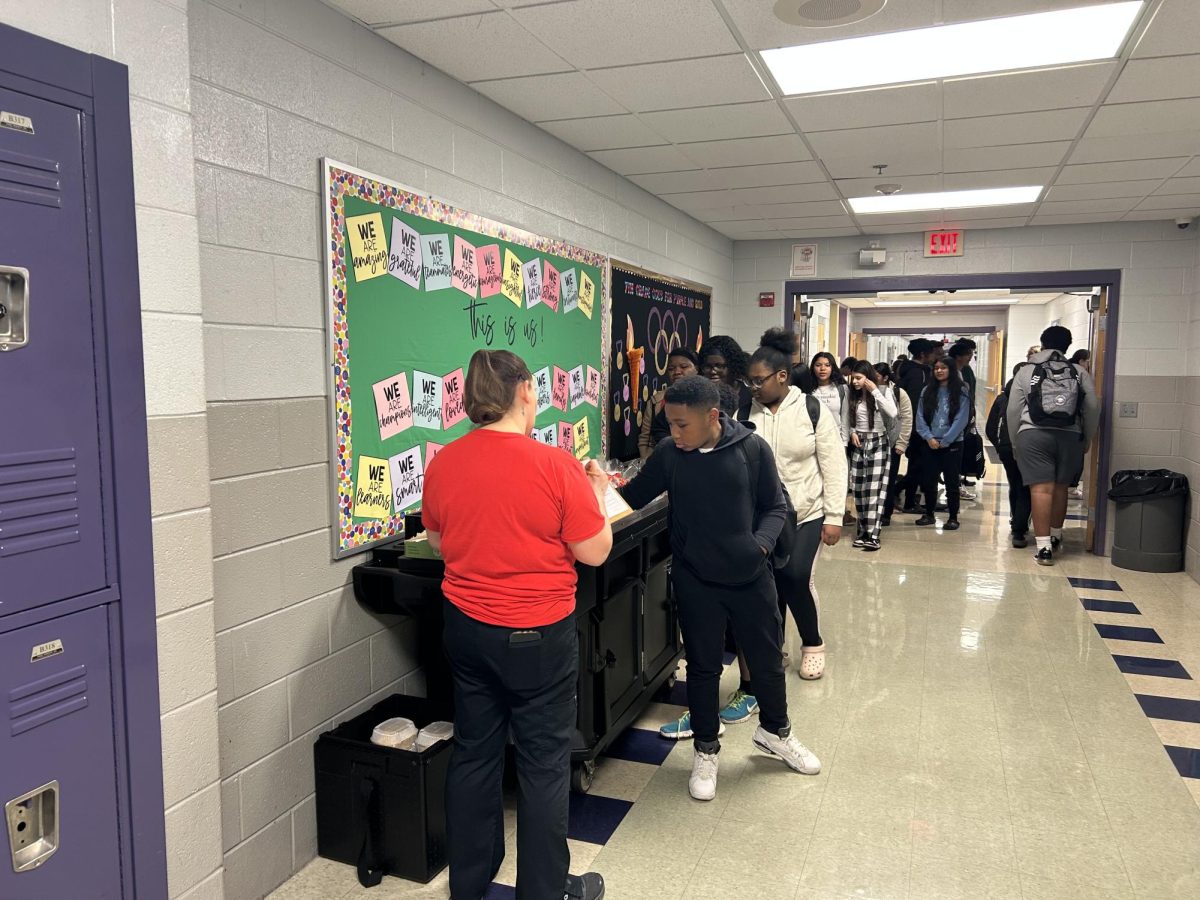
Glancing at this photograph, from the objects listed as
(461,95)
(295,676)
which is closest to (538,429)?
(461,95)

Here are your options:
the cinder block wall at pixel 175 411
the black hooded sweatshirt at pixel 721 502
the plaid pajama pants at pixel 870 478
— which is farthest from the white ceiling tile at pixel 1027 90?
the plaid pajama pants at pixel 870 478

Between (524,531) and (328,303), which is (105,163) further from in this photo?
(524,531)

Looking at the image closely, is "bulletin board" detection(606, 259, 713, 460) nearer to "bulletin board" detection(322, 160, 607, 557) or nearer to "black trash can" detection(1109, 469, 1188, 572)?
"bulletin board" detection(322, 160, 607, 557)

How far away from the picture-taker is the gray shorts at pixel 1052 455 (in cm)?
600

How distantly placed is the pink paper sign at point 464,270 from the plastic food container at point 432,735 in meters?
1.50

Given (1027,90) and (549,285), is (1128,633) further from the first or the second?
(549,285)

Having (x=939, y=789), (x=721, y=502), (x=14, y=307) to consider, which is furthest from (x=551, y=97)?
(x=939, y=789)

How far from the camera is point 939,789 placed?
287cm

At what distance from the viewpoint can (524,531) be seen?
197 cm

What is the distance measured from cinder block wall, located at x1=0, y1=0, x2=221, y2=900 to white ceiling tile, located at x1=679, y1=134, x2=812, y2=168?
9.05 feet

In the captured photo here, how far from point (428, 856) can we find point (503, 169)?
8.17ft

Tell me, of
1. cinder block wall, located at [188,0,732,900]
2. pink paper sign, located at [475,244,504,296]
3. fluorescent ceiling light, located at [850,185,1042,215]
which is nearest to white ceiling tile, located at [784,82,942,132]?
pink paper sign, located at [475,244,504,296]

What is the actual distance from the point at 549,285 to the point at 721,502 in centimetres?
157

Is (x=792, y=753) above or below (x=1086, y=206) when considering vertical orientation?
below
